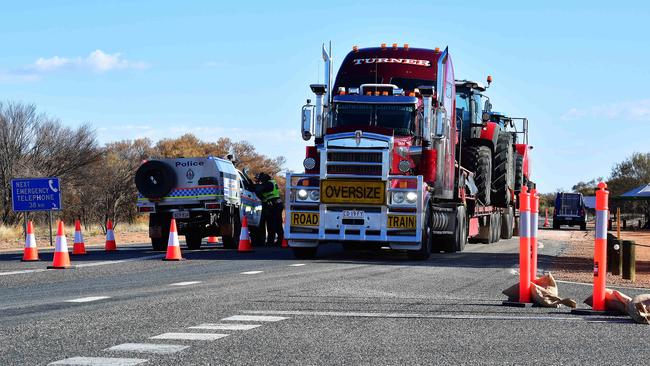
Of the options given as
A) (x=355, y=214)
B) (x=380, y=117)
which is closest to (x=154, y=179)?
(x=380, y=117)

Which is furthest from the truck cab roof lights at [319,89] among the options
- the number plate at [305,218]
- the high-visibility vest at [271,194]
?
the high-visibility vest at [271,194]

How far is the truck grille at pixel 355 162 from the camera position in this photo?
19734 mm

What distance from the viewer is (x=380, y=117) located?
2059 centimetres

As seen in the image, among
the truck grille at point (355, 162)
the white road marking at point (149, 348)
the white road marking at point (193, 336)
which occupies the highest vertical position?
the truck grille at point (355, 162)

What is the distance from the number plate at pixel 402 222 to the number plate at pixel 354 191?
387mm

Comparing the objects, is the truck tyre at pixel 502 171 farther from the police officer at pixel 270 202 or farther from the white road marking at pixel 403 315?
the white road marking at pixel 403 315

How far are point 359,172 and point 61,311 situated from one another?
10464 millimetres

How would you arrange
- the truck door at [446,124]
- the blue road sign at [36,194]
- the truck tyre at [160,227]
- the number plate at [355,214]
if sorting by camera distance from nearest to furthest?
the number plate at [355,214] < the truck door at [446,124] < the truck tyre at [160,227] < the blue road sign at [36,194]

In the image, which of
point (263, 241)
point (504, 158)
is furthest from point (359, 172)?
point (504, 158)

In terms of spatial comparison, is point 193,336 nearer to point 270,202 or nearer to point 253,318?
point 253,318

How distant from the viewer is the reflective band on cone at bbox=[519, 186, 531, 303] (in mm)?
10906

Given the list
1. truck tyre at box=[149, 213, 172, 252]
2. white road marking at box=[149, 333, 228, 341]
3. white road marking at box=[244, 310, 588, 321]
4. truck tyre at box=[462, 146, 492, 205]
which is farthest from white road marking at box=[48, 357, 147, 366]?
truck tyre at box=[462, 146, 492, 205]

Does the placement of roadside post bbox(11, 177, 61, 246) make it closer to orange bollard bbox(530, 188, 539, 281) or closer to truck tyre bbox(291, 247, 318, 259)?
truck tyre bbox(291, 247, 318, 259)

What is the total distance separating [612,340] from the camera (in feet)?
26.9
